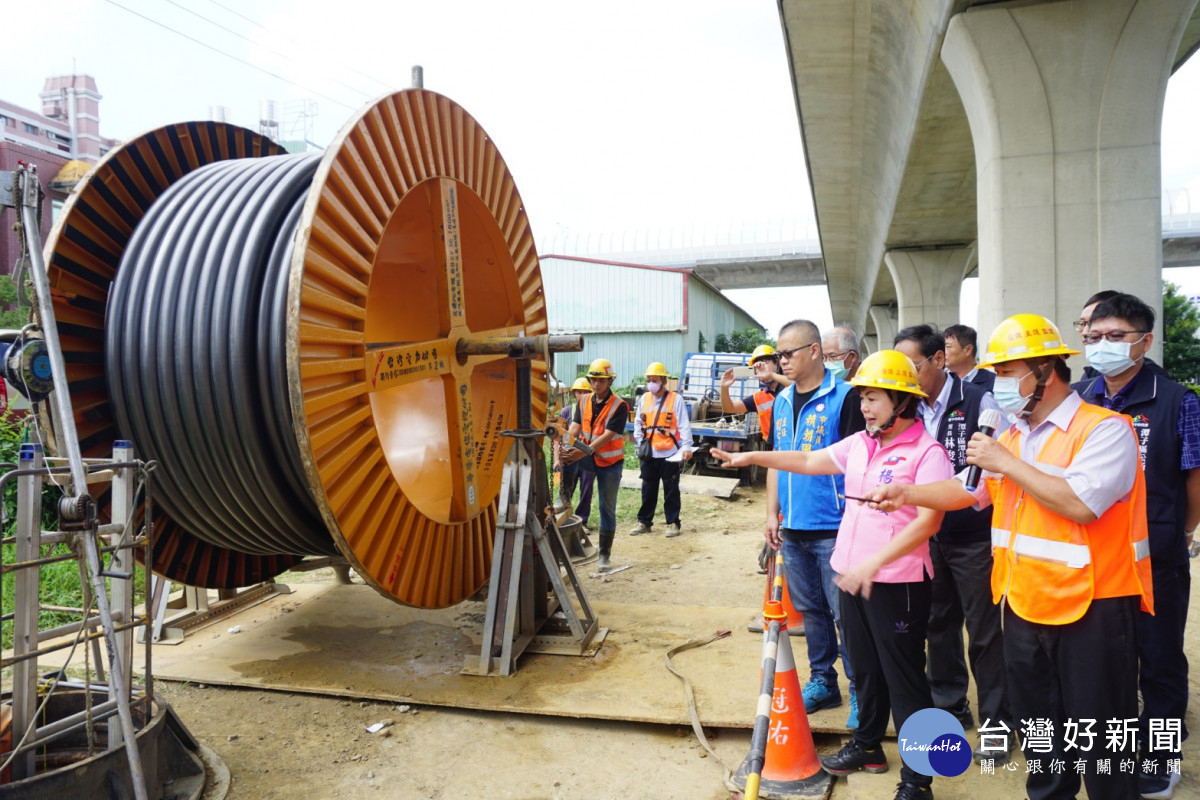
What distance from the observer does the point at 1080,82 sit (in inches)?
265

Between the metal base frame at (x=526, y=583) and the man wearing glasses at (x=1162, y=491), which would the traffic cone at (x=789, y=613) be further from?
the man wearing glasses at (x=1162, y=491)

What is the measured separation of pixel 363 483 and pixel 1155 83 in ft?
23.1

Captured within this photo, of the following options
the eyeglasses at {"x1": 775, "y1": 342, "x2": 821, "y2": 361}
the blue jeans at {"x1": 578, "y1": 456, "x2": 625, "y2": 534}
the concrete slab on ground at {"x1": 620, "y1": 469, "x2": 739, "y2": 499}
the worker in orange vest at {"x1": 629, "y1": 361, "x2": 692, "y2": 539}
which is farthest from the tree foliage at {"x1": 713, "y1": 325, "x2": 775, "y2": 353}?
the eyeglasses at {"x1": 775, "y1": 342, "x2": 821, "y2": 361}

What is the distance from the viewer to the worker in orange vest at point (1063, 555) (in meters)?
2.48

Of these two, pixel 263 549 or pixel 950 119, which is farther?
pixel 950 119

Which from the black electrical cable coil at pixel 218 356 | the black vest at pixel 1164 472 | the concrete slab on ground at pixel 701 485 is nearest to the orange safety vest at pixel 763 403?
the concrete slab on ground at pixel 701 485

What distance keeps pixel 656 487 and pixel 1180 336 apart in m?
37.5

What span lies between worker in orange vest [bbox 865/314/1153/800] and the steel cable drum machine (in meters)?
2.40

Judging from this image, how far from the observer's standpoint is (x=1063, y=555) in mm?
2529

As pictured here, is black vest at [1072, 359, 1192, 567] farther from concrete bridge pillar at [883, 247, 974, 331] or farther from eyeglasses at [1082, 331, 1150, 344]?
concrete bridge pillar at [883, 247, 974, 331]

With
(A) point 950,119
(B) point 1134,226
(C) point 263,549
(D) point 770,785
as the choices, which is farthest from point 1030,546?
(A) point 950,119

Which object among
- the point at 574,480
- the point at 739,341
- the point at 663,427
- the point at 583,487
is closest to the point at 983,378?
the point at 663,427

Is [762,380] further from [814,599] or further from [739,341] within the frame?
[739,341]

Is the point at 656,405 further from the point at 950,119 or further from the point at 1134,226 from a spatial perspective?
the point at 950,119
